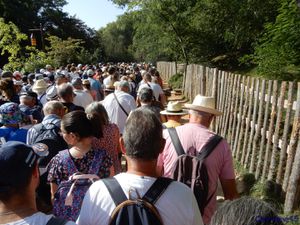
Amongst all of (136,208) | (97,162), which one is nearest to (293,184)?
(97,162)

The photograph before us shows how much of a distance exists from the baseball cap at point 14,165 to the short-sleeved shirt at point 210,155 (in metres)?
1.51

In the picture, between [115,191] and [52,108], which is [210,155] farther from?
[52,108]

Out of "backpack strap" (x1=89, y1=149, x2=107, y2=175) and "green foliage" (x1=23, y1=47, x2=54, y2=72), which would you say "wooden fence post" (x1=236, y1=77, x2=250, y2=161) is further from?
"green foliage" (x1=23, y1=47, x2=54, y2=72)

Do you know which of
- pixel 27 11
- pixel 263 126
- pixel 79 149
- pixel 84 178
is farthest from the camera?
pixel 27 11

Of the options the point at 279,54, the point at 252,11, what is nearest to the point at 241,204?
the point at 279,54

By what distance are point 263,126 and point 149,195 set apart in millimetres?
4525

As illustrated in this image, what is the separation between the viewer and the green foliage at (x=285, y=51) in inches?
399

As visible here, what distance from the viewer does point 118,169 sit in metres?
4.60

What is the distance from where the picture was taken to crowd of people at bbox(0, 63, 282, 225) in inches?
63.9

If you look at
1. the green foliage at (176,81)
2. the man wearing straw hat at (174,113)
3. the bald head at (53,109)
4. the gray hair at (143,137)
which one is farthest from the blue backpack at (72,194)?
the green foliage at (176,81)

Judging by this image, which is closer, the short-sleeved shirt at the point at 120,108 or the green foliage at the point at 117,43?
the short-sleeved shirt at the point at 120,108

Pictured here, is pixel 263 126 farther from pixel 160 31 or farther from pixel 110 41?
pixel 110 41

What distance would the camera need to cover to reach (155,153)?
1867 millimetres

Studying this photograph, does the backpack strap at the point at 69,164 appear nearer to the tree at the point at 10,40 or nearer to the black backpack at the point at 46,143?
the black backpack at the point at 46,143
